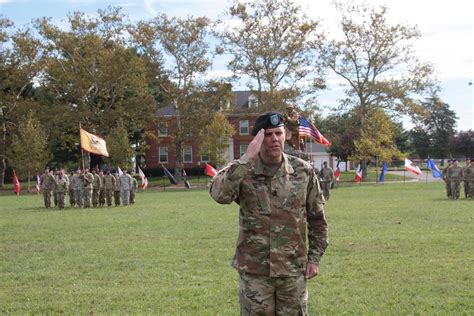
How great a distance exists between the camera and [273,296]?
185 inches

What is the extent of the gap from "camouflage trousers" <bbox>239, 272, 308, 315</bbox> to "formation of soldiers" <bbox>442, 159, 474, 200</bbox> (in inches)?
984

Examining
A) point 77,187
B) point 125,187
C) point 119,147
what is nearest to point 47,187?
point 77,187

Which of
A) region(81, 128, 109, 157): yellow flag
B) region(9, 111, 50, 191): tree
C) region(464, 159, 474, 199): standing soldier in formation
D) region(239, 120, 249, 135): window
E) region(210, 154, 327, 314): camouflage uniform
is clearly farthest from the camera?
region(239, 120, 249, 135): window

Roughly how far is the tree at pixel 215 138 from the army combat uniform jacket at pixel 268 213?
167ft

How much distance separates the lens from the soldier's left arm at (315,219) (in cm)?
486

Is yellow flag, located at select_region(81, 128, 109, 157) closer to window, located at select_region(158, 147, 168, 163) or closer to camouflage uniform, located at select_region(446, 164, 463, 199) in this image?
camouflage uniform, located at select_region(446, 164, 463, 199)

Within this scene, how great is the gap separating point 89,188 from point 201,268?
62.3 ft

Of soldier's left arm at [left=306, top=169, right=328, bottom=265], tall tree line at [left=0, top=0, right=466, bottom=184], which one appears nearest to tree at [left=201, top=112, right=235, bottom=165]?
tall tree line at [left=0, top=0, right=466, bottom=184]

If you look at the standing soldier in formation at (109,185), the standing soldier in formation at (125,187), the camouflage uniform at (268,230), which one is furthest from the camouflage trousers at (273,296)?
the standing soldier in formation at (109,185)

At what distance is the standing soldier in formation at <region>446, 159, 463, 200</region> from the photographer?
1104 inches

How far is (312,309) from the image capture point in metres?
7.70

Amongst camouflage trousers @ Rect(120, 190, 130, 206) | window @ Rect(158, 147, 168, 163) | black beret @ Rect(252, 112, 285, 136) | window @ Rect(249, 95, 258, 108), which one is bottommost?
camouflage trousers @ Rect(120, 190, 130, 206)

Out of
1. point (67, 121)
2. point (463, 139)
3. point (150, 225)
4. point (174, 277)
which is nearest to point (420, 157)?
point (463, 139)

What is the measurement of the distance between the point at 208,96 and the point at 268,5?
9.55 m
